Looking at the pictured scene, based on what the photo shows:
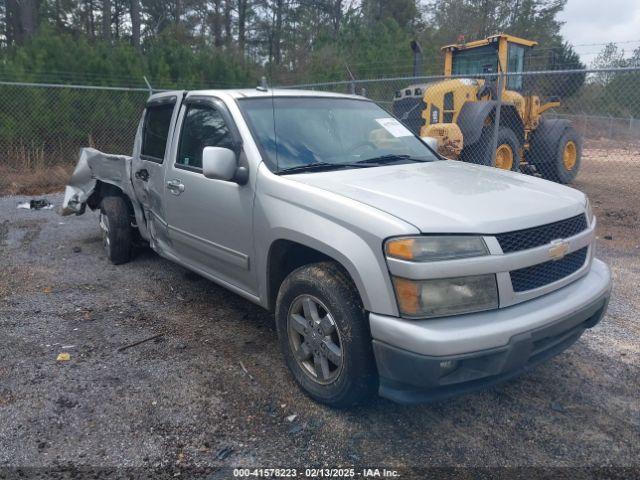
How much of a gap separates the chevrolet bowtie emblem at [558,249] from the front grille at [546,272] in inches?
1.5

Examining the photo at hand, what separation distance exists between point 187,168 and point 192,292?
1359 mm

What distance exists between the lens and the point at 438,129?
29.0ft

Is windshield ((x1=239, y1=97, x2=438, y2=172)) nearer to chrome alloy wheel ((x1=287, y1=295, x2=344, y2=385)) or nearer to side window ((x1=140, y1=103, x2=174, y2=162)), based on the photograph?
chrome alloy wheel ((x1=287, y1=295, x2=344, y2=385))

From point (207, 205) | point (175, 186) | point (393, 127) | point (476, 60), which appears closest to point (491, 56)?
point (476, 60)

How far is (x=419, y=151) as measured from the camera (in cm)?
416

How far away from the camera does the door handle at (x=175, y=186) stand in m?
4.14

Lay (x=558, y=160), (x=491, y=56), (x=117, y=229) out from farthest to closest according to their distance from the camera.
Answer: (x=558, y=160) < (x=491, y=56) < (x=117, y=229)

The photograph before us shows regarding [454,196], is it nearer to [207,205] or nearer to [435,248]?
[435,248]

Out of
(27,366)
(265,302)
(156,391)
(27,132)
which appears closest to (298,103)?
(265,302)

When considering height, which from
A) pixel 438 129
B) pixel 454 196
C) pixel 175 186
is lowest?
pixel 175 186

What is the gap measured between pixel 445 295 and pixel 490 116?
26.6ft

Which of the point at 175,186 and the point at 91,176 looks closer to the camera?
the point at 175,186

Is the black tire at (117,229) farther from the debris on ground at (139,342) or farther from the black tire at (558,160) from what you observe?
the black tire at (558,160)

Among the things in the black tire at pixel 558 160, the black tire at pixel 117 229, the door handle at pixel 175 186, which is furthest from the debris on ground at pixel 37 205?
the black tire at pixel 558 160
